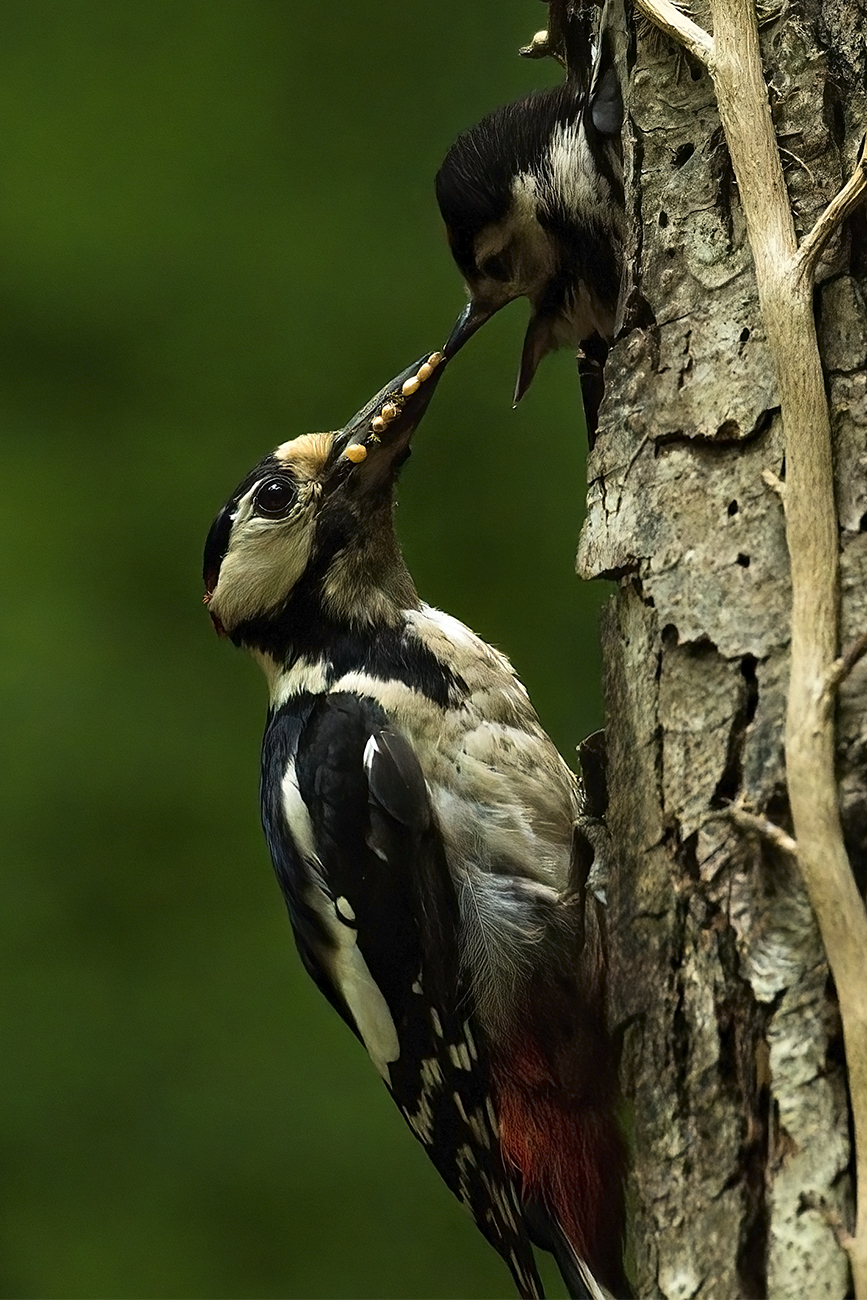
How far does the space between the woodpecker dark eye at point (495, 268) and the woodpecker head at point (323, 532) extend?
0.17m

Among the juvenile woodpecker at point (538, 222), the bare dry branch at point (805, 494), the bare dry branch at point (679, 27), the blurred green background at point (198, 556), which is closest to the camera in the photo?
the bare dry branch at point (805, 494)

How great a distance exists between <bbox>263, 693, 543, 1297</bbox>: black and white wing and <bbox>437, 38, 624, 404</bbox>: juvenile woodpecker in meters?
0.54

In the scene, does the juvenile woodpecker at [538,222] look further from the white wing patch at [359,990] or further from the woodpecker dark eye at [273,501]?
the white wing patch at [359,990]

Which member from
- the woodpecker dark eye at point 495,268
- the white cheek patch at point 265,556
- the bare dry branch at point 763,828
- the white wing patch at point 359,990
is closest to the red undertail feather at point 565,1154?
the white wing patch at point 359,990

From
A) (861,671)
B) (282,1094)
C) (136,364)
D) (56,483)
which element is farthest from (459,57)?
(861,671)

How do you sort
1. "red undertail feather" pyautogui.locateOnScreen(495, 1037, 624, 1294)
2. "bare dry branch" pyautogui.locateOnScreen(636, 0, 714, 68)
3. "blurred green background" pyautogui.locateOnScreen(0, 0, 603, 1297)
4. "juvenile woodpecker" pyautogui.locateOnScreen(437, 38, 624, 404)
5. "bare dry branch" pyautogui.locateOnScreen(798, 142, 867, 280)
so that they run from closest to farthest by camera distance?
"bare dry branch" pyautogui.locateOnScreen(798, 142, 867, 280)
"bare dry branch" pyautogui.locateOnScreen(636, 0, 714, 68)
"red undertail feather" pyautogui.locateOnScreen(495, 1037, 624, 1294)
"juvenile woodpecker" pyautogui.locateOnScreen(437, 38, 624, 404)
"blurred green background" pyautogui.locateOnScreen(0, 0, 603, 1297)

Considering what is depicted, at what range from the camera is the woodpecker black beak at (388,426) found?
170cm

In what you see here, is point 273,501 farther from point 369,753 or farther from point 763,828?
point 763,828

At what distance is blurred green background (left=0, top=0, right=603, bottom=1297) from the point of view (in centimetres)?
304

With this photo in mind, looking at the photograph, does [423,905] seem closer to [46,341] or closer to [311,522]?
[311,522]

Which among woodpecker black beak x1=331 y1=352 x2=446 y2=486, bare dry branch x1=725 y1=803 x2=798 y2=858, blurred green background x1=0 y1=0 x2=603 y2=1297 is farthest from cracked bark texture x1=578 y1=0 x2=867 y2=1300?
blurred green background x1=0 y1=0 x2=603 y2=1297

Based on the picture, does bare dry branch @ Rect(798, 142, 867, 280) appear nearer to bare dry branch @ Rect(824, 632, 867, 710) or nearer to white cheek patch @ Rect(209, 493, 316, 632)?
bare dry branch @ Rect(824, 632, 867, 710)

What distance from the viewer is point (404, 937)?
5.01 ft

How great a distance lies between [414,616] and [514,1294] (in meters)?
1.98
